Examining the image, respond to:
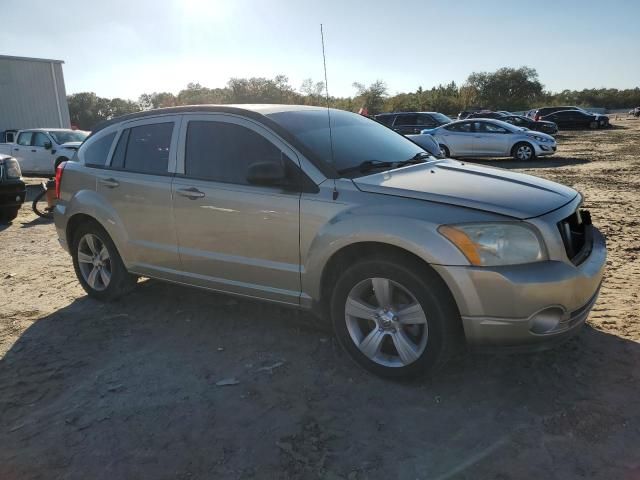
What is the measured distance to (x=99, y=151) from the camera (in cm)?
483

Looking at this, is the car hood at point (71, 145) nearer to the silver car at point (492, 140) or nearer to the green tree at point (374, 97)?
the silver car at point (492, 140)

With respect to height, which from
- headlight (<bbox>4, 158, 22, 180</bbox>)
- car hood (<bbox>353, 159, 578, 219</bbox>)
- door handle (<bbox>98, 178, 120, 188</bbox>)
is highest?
headlight (<bbox>4, 158, 22, 180</bbox>)

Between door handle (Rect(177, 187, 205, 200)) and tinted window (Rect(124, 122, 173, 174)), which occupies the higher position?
tinted window (Rect(124, 122, 173, 174))

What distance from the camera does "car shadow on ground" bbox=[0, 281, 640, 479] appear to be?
101 inches

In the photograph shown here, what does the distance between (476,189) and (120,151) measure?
3.16 m

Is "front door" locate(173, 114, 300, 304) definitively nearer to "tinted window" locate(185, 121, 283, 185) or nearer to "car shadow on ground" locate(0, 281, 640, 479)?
"tinted window" locate(185, 121, 283, 185)

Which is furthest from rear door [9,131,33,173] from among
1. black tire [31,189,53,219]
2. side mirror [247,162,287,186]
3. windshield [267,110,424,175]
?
side mirror [247,162,287,186]

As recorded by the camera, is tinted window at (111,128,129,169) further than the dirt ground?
Yes

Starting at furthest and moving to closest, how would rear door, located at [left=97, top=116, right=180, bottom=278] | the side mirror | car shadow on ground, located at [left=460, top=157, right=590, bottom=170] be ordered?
car shadow on ground, located at [left=460, top=157, right=590, bottom=170] → rear door, located at [left=97, top=116, right=180, bottom=278] → the side mirror

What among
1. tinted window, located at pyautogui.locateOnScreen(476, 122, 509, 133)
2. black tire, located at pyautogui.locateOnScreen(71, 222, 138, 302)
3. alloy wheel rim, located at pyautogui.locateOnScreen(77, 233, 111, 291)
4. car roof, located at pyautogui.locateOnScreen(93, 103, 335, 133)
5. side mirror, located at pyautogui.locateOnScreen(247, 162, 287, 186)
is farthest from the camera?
tinted window, located at pyautogui.locateOnScreen(476, 122, 509, 133)

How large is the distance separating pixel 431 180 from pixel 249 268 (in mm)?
1426

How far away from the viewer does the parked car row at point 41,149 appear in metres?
14.8

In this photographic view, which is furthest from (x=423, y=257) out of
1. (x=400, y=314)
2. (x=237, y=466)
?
(x=237, y=466)

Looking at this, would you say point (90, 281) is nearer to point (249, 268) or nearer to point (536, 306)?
point (249, 268)
